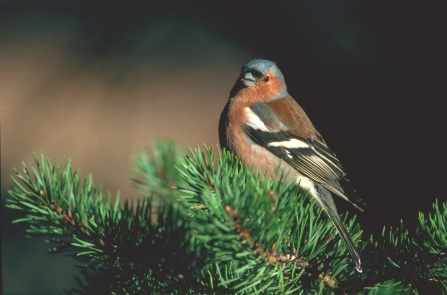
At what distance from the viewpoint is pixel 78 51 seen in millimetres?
4953

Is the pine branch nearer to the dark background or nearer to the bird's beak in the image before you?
the bird's beak

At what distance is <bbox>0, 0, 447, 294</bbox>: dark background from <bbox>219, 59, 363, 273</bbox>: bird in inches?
29.8

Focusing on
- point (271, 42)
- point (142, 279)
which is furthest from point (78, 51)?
point (142, 279)

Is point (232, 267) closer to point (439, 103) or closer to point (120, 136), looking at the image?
point (439, 103)

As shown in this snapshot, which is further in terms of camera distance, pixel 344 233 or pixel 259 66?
pixel 259 66

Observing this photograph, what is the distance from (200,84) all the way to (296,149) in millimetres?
3147

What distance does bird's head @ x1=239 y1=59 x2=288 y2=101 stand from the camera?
2.29 meters

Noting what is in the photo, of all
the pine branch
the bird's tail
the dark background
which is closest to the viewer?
the pine branch

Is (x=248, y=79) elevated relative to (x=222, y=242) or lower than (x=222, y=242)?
elevated

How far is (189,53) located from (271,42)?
1.13 m

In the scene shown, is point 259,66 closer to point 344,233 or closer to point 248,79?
point 248,79

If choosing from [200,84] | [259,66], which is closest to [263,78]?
[259,66]

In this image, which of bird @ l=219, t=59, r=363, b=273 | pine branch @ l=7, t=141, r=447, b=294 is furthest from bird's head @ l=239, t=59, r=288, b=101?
pine branch @ l=7, t=141, r=447, b=294

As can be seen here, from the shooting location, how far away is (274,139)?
2.12 meters
